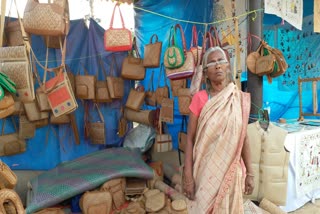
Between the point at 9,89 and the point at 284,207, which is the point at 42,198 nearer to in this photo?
the point at 9,89

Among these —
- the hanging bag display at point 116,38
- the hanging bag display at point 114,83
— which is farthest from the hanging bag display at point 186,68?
the hanging bag display at point 114,83

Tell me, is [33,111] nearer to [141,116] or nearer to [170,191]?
[141,116]

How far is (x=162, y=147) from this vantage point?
4.21 meters

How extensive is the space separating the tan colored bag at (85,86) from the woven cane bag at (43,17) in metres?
1.47

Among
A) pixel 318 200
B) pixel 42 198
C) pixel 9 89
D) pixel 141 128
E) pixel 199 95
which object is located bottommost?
pixel 318 200

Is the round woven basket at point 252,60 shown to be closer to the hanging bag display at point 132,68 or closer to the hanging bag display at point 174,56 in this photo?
the hanging bag display at point 174,56

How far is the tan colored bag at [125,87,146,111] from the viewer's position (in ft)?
14.5

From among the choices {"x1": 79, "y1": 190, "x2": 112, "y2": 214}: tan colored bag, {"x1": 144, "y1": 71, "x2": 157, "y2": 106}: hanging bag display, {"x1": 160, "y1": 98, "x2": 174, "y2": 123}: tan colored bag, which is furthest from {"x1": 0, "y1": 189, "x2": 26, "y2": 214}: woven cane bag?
{"x1": 144, "y1": 71, "x2": 157, "y2": 106}: hanging bag display

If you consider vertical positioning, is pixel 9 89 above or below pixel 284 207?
above

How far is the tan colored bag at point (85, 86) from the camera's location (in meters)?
4.06

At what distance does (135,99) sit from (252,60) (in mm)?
2068

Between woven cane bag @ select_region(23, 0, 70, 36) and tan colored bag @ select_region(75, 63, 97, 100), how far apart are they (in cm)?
147

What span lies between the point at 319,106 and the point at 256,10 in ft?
9.07

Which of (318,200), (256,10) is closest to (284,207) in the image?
(318,200)
